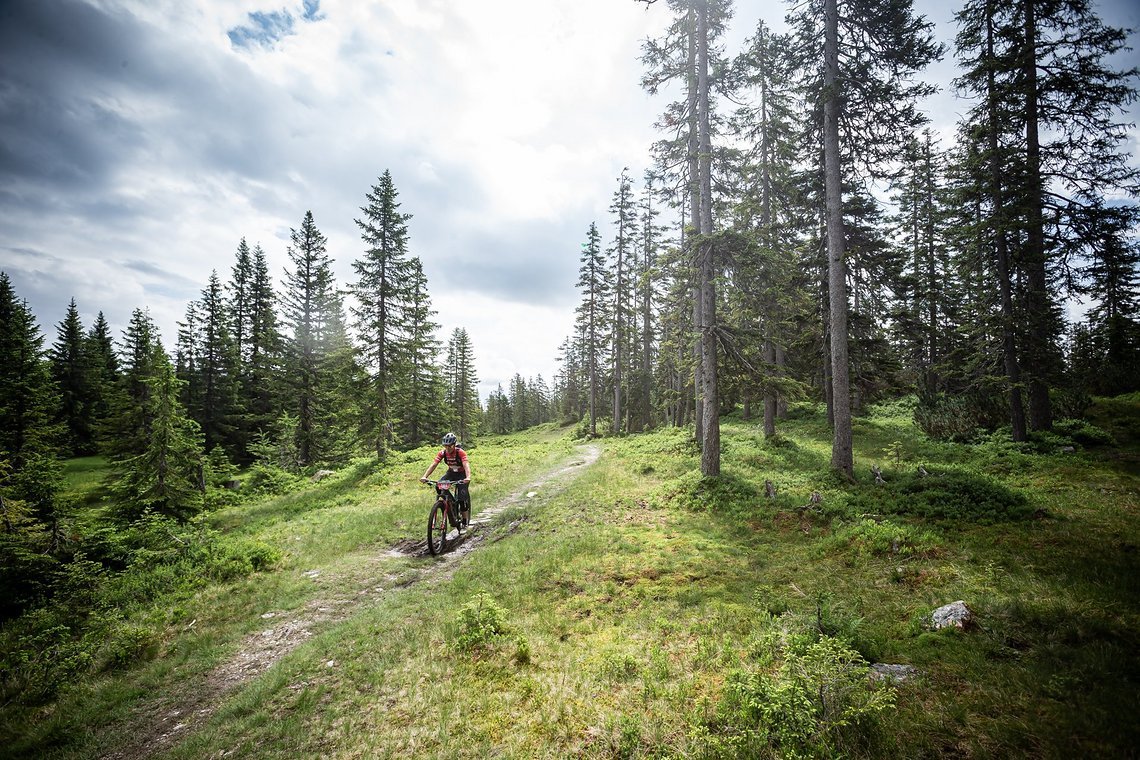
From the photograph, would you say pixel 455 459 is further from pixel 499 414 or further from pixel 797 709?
pixel 499 414

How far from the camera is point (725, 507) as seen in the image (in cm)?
1141

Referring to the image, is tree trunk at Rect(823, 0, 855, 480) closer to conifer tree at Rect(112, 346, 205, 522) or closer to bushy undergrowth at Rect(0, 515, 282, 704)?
bushy undergrowth at Rect(0, 515, 282, 704)

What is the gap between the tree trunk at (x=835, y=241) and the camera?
12.5 metres

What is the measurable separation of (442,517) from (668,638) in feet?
22.4

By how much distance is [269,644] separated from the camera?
253 inches

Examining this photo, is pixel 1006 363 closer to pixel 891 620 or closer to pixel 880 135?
pixel 880 135

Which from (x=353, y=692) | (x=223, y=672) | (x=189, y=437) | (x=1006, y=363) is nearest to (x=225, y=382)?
(x=189, y=437)

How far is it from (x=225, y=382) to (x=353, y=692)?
4050 centimetres

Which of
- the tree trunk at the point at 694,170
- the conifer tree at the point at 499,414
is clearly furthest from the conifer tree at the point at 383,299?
the conifer tree at the point at 499,414

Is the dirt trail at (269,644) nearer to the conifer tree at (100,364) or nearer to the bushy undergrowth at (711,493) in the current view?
the bushy undergrowth at (711,493)

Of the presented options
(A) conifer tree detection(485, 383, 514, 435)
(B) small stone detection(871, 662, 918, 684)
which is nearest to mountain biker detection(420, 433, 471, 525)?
(B) small stone detection(871, 662, 918, 684)

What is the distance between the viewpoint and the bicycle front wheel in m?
9.89

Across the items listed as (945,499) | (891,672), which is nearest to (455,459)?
(891,672)

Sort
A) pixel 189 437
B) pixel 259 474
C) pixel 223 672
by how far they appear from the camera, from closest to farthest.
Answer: pixel 223 672 → pixel 189 437 → pixel 259 474
